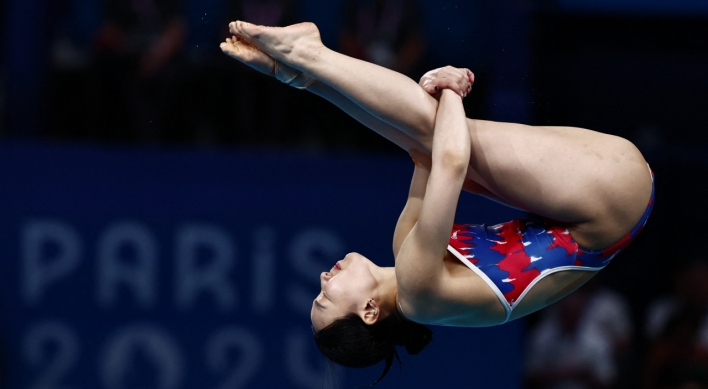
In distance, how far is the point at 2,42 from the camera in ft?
18.7

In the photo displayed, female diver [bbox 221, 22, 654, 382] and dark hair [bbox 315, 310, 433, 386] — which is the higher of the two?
female diver [bbox 221, 22, 654, 382]

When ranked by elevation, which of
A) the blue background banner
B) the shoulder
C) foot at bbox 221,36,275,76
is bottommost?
the blue background banner

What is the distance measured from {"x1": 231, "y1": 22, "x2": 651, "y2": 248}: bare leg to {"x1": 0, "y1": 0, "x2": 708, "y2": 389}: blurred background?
193 cm

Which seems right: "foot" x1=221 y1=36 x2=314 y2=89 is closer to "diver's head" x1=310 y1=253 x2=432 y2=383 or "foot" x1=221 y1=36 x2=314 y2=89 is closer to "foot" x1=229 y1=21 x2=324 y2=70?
"foot" x1=229 y1=21 x2=324 y2=70

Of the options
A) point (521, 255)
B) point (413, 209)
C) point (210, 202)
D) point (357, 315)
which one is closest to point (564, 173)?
point (521, 255)

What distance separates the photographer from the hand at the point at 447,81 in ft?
9.46

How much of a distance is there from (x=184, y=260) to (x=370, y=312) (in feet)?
7.14

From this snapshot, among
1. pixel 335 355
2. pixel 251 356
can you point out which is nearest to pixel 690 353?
pixel 251 356

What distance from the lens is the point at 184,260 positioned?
200 inches

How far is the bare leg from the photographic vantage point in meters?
2.81

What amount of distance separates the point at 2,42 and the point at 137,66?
1.07 m

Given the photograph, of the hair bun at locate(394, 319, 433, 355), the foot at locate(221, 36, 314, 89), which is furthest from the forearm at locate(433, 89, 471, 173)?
the hair bun at locate(394, 319, 433, 355)

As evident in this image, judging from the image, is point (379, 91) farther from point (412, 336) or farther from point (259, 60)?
point (412, 336)

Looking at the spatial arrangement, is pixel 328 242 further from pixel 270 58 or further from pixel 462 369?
pixel 270 58
